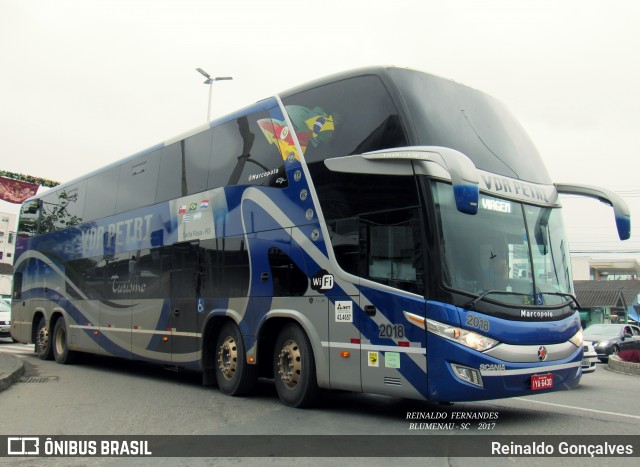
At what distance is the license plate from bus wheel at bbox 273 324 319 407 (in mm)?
2799

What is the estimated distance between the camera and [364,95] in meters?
8.07

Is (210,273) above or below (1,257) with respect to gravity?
below

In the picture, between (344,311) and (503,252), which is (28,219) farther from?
(503,252)

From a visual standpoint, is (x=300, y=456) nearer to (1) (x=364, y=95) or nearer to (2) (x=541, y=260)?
(2) (x=541, y=260)

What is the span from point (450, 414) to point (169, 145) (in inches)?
303

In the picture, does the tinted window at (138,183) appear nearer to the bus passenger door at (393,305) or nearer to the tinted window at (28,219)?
the tinted window at (28,219)

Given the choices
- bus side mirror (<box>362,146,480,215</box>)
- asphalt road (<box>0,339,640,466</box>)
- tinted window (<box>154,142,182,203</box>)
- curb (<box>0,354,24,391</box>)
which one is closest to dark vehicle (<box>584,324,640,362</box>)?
asphalt road (<box>0,339,640,466</box>)

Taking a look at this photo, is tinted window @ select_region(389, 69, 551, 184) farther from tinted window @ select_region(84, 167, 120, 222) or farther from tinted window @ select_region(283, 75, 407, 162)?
tinted window @ select_region(84, 167, 120, 222)

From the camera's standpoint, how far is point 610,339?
76.5 ft

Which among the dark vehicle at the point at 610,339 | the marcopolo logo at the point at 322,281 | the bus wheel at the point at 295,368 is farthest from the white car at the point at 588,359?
the dark vehicle at the point at 610,339

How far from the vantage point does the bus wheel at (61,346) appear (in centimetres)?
1580

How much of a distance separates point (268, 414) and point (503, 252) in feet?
12.2

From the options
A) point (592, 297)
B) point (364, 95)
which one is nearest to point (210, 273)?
point (364, 95)

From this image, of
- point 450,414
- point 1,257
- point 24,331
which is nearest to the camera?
point 450,414
